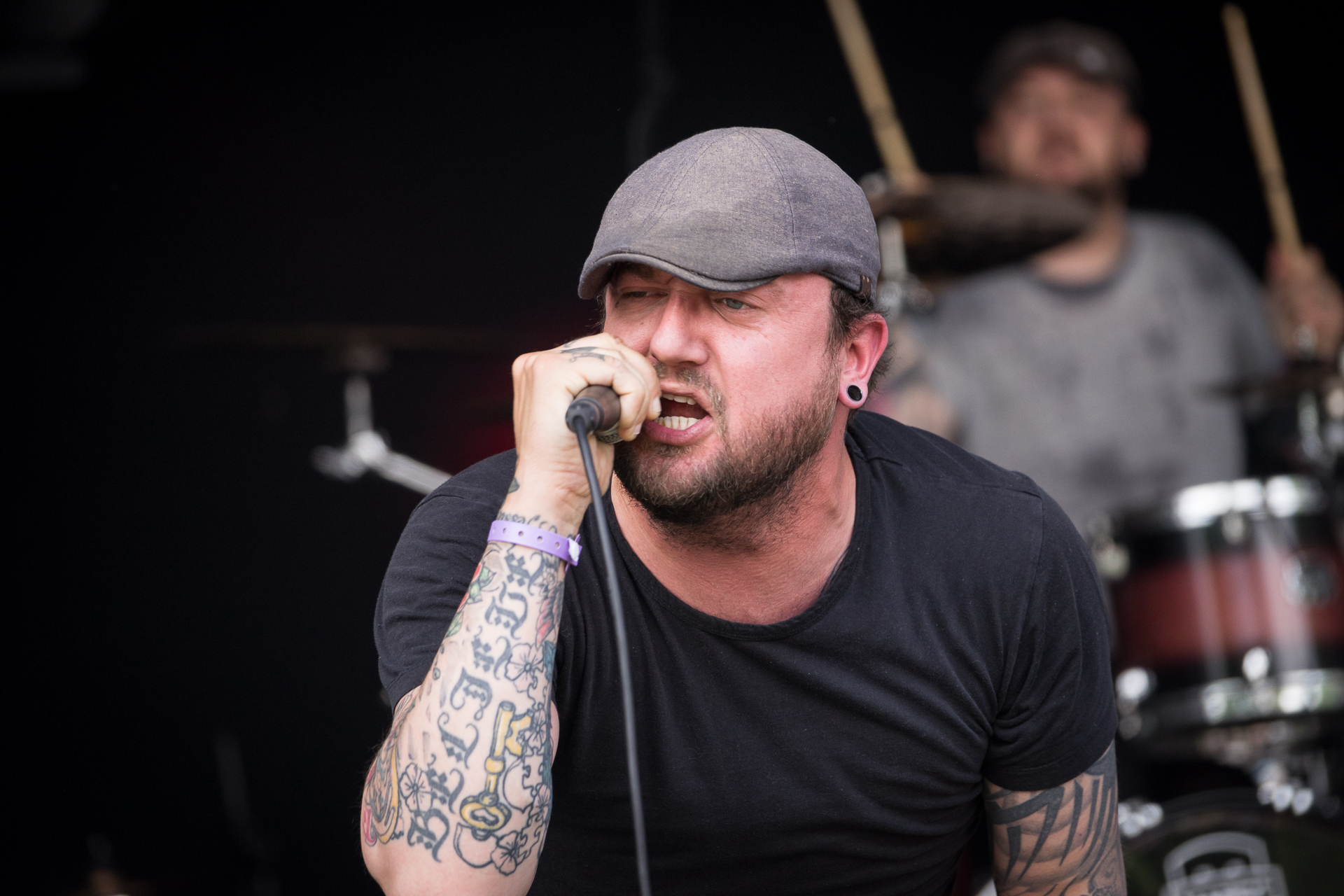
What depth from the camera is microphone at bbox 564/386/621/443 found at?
1.29m

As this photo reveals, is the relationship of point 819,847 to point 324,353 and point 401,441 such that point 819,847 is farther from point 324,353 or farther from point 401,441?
point 401,441

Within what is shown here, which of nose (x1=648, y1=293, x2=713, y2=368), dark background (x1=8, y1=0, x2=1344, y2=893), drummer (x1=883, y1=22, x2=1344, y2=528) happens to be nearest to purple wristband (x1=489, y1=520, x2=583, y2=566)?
nose (x1=648, y1=293, x2=713, y2=368)

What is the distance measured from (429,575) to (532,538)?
0.20 metres

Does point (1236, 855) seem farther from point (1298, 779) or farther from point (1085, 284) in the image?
point (1085, 284)

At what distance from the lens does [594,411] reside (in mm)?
1296

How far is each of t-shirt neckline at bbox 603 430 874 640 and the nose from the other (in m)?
0.20

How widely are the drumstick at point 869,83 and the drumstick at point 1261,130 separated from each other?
4.61ft

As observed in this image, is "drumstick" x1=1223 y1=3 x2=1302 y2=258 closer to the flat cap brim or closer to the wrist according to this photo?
the flat cap brim

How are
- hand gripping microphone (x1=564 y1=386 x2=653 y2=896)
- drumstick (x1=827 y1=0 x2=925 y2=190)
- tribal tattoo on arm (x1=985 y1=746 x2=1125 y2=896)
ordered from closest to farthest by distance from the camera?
1. hand gripping microphone (x1=564 y1=386 x2=653 y2=896)
2. tribal tattoo on arm (x1=985 y1=746 x2=1125 y2=896)
3. drumstick (x1=827 y1=0 x2=925 y2=190)

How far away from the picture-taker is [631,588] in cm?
158

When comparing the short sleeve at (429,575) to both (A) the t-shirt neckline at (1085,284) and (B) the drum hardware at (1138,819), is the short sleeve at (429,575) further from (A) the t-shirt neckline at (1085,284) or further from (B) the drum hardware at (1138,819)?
(A) the t-shirt neckline at (1085,284)

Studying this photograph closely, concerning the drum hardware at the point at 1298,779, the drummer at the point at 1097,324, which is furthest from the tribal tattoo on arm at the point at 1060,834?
the drummer at the point at 1097,324

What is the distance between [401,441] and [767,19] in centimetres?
177

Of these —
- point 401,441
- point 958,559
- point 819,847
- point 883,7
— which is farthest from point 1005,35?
point 819,847
